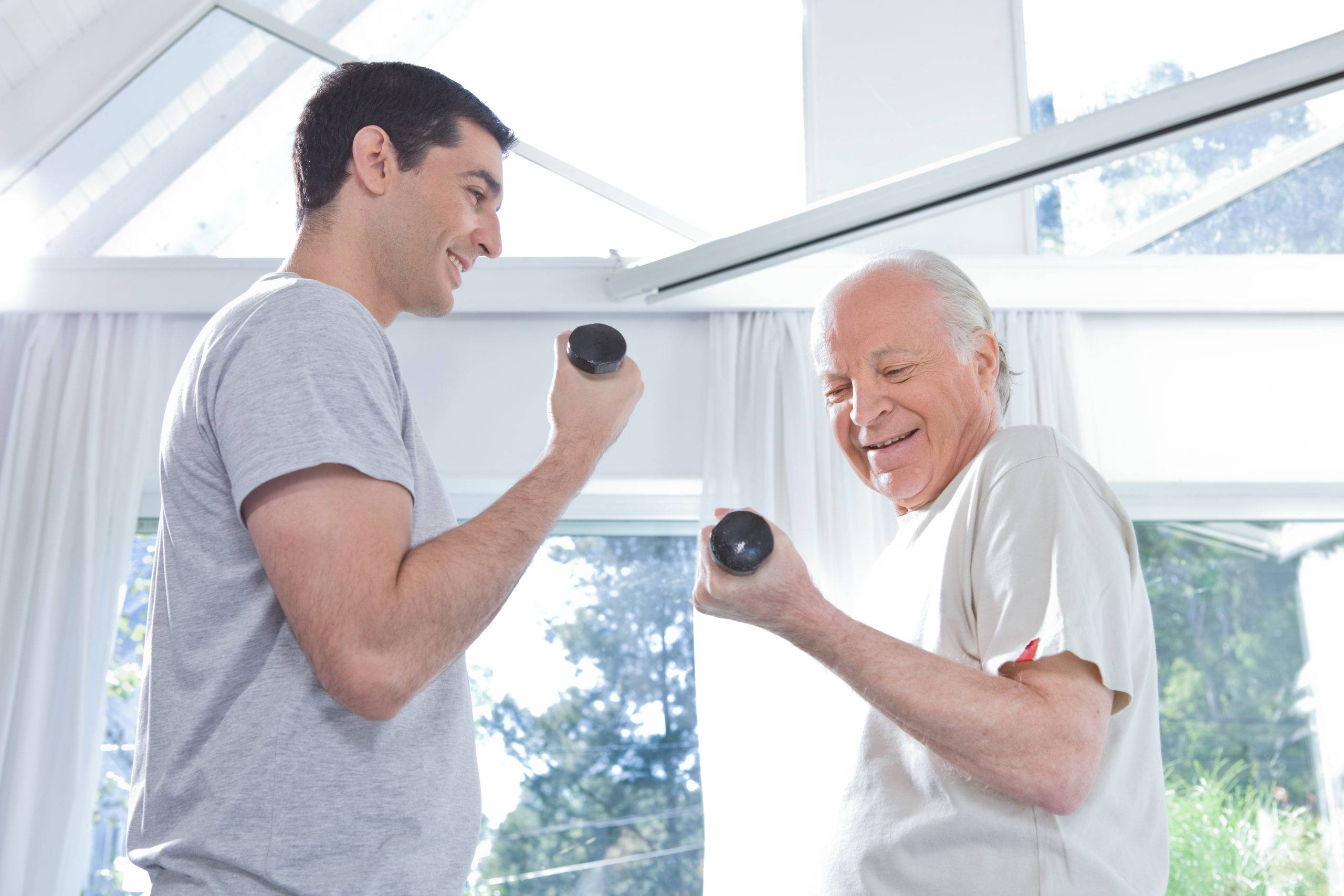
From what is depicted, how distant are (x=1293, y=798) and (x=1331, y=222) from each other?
1.65 meters

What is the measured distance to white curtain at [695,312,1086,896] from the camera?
280cm

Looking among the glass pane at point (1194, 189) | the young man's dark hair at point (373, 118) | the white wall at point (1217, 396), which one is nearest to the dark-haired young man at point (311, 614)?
the young man's dark hair at point (373, 118)

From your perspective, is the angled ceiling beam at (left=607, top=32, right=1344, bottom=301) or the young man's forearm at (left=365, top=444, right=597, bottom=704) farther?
the angled ceiling beam at (left=607, top=32, right=1344, bottom=301)

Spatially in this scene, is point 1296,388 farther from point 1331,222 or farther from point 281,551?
point 281,551

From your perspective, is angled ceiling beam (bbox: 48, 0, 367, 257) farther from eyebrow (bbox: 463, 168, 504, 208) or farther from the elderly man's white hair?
the elderly man's white hair

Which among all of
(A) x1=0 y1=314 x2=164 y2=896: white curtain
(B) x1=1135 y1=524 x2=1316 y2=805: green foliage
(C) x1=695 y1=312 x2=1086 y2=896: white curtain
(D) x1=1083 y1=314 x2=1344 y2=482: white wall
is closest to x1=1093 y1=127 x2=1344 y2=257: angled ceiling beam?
(D) x1=1083 y1=314 x2=1344 y2=482: white wall

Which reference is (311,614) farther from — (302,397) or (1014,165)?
(1014,165)

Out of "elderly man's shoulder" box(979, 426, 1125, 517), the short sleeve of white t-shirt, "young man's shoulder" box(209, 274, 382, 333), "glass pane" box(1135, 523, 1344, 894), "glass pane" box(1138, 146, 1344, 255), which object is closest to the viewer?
"young man's shoulder" box(209, 274, 382, 333)

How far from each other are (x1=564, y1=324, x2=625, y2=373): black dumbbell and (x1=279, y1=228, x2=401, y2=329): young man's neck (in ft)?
0.73

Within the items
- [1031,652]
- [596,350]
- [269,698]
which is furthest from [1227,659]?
[269,698]

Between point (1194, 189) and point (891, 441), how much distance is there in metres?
2.30

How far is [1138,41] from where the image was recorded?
11.0 feet

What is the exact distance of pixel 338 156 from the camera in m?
1.39

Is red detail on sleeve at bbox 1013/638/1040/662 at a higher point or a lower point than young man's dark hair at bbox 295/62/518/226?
lower
